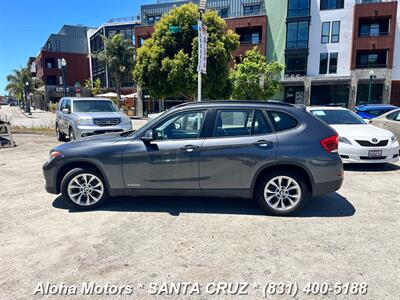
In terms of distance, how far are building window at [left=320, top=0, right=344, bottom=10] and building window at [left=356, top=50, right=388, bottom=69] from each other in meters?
5.60

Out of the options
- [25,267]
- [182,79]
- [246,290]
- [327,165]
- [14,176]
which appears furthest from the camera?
[182,79]

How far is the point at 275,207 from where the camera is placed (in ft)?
14.5

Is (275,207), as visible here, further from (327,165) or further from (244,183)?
(327,165)

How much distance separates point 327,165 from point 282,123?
2.96 feet

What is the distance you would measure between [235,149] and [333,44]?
33.8 meters

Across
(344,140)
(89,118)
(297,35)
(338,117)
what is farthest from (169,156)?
(297,35)

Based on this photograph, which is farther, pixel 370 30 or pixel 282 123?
pixel 370 30

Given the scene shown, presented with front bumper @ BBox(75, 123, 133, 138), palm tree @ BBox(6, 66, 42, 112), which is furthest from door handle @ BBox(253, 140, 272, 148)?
palm tree @ BBox(6, 66, 42, 112)

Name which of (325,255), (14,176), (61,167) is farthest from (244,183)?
(14,176)

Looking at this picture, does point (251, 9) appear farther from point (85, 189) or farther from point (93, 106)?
point (85, 189)

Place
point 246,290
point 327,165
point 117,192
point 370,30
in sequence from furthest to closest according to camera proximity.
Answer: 1. point 370,30
2. point 117,192
3. point 327,165
4. point 246,290

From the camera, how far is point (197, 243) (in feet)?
12.0

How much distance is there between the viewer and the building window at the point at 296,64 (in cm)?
3353

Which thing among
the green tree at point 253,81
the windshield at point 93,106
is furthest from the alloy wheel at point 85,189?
the green tree at point 253,81
